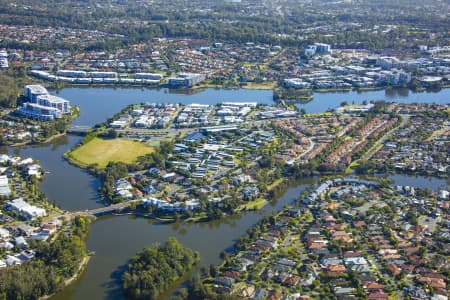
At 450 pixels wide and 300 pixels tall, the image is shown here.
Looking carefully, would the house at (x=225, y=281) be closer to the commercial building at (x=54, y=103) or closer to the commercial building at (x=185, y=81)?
the commercial building at (x=54, y=103)

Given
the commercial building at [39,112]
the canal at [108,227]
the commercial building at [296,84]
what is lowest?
the canal at [108,227]

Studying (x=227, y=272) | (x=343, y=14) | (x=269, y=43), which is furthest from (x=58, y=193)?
(x=343, y=14)

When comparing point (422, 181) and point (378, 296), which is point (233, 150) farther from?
point (378, 296)

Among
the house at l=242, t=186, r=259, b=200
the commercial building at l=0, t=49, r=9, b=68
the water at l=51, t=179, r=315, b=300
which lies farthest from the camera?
the commercial building at l=0, t=49, r=9, b=68

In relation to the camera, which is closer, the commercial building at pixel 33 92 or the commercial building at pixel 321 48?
the commercial building at pixel 33 92

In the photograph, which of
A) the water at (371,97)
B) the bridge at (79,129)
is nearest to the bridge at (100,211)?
the bridge at (79,129)

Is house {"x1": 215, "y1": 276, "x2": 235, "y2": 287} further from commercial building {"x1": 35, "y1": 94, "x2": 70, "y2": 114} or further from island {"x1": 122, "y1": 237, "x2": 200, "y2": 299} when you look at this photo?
commercial building {"x1": 35, "y1": 94, "x2": 70, "y2": 114}

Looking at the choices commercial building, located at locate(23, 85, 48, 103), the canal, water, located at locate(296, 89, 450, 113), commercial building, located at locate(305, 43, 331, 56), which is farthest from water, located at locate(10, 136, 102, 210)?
commercial building, located at locate(305, 43, 331, 56)

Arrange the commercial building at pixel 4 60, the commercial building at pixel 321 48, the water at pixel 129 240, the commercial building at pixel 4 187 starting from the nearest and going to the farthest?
the water at pixel 129 240 < the commercial building at pixel 4 187 < the commercial building at pixel 4 60 < the commercial building at pixel 321 48
